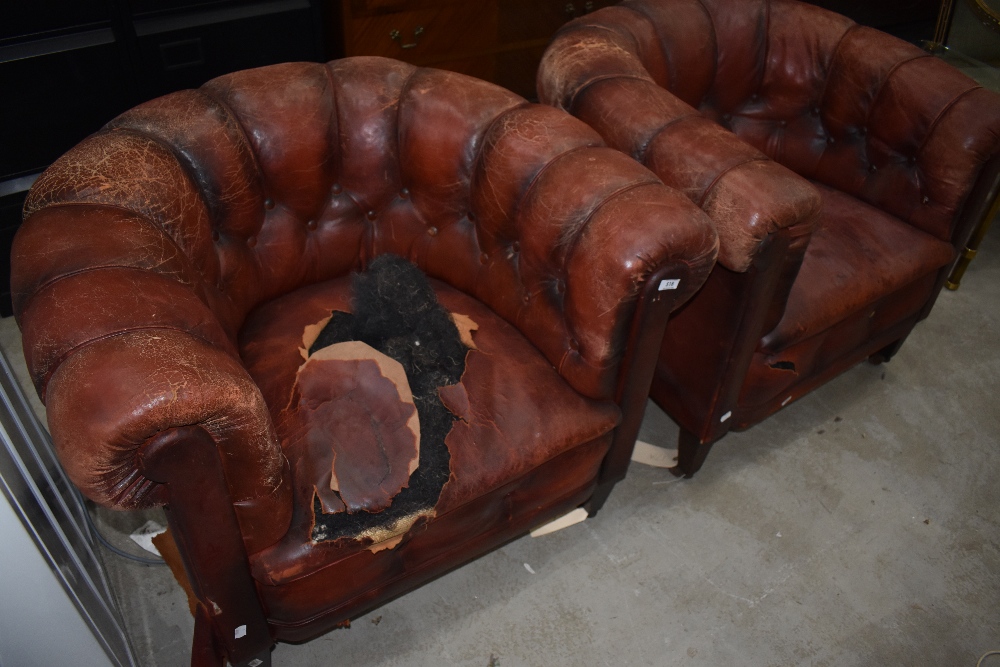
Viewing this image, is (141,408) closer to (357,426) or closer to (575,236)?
(357,426)

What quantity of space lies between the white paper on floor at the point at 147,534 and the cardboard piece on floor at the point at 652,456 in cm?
112

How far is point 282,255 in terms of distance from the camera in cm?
153

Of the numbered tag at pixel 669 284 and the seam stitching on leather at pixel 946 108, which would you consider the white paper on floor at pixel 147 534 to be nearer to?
the numbered tag at pixel 669 284

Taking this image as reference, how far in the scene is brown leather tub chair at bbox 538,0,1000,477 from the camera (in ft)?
4.89

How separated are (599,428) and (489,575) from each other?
0.46 meters

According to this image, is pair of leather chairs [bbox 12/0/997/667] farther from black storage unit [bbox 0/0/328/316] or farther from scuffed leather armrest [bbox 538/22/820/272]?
black storage unit [bbox 0/0/328/316]

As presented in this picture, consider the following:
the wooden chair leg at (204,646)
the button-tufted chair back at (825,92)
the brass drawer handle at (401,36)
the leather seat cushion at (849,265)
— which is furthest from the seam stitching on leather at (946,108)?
the wooden chair leg at (204,646)

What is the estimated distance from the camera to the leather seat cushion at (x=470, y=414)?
4.03 feet

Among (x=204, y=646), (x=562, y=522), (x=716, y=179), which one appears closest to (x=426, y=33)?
(x=716, y=179)

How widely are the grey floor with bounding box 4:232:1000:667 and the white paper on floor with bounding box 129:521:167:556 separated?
0.09 feet

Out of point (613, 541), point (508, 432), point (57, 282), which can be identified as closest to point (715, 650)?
point (613, 541)

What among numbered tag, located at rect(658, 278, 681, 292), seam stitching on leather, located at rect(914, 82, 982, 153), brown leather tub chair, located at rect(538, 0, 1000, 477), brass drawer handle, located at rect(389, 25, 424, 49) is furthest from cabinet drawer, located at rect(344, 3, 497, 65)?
numbered tag, located at rect(658, 278, 681, 292)

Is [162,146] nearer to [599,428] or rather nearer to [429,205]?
[429,205]

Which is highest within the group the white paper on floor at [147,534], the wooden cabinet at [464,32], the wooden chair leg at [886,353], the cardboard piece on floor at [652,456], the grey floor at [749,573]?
the wooden cabinet at [464,32]
